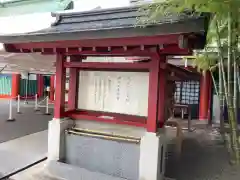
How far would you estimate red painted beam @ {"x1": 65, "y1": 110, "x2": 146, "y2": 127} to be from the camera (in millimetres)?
4043

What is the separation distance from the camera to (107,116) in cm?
438

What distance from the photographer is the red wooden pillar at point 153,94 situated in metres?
3.69

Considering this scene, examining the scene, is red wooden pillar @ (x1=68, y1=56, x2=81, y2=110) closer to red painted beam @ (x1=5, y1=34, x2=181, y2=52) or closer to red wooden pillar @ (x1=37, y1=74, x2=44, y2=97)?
red painted beam @ (x1=5, y1=34, x2=181, y2=52)

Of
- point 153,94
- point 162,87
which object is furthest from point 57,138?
point 162,87

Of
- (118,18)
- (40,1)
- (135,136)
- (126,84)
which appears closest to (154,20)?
(118,18)

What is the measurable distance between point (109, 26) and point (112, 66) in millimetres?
898

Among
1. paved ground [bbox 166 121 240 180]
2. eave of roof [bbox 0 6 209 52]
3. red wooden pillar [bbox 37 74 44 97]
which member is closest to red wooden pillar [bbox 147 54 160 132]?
eave of roof [bbox 0 6 209 52]

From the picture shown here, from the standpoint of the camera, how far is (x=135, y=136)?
409 cm

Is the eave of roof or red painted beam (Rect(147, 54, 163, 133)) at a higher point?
the eave of roof

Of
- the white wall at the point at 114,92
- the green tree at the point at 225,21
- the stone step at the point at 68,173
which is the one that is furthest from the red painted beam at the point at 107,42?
the stone step at the point at 68,173

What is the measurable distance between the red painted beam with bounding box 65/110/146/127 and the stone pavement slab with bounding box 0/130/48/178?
158 centimetres

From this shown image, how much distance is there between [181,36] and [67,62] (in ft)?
8.27

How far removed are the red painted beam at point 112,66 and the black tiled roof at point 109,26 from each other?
2.42 ft

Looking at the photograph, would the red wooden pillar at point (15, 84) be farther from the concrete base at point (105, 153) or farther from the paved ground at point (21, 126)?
the concrete base at point (105, 153)
